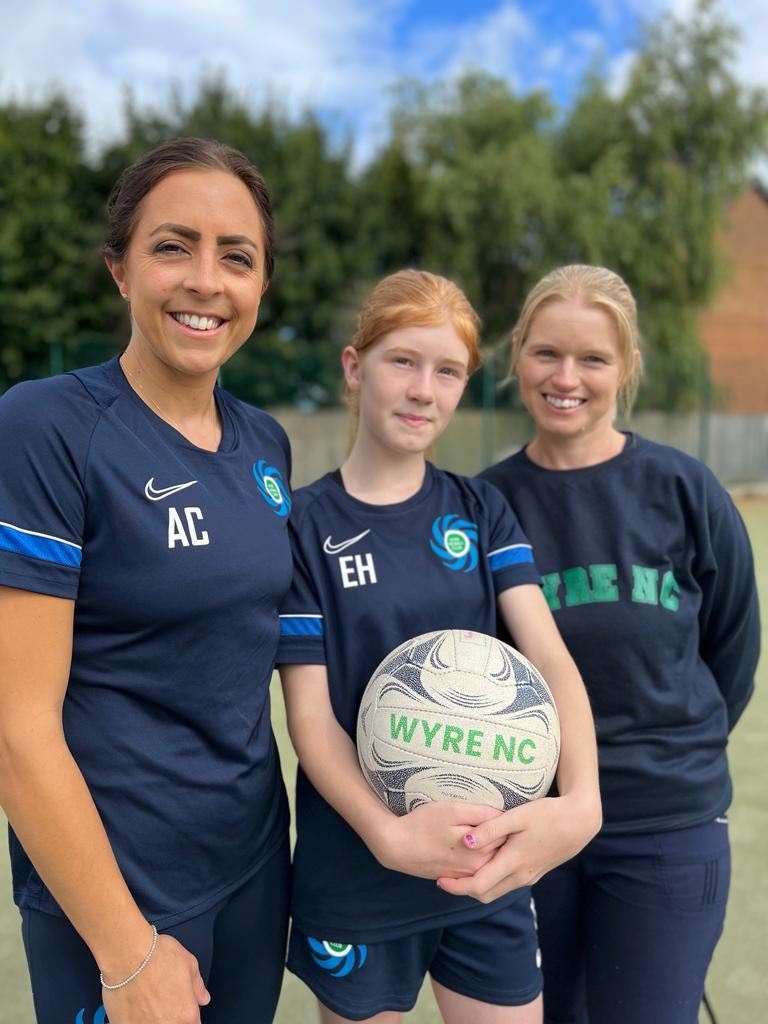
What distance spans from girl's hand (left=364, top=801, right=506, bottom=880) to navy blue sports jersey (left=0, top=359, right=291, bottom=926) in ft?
1.00

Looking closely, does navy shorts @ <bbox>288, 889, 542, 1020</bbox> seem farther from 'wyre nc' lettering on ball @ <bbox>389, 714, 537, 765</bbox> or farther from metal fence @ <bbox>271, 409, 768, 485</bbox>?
metal fence @ <bbox>271, 409, 768, 485</bbox>

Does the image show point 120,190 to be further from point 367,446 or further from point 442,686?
point 442,686

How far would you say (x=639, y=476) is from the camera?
2.07m

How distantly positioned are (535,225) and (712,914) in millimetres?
19432

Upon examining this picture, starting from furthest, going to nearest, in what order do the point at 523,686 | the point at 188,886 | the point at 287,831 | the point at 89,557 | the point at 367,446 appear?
the point at 367,446 → the point at 287,831 → the point at 523,686 → the point at 188,886 → the point at 89,557

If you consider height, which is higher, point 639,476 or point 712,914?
point 639,476

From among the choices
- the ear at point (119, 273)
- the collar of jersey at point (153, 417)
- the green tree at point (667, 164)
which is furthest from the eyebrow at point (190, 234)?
the green tree at point (667, 164)

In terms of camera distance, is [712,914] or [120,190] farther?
[712,914]

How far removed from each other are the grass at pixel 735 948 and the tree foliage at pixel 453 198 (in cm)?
1102

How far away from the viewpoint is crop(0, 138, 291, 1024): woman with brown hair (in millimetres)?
1336

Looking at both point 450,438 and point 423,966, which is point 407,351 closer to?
point 423,966

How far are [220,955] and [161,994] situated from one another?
339 millimetres

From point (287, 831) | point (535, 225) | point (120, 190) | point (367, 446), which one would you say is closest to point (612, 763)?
point (287, 831)

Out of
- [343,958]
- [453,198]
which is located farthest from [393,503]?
[453,198]
